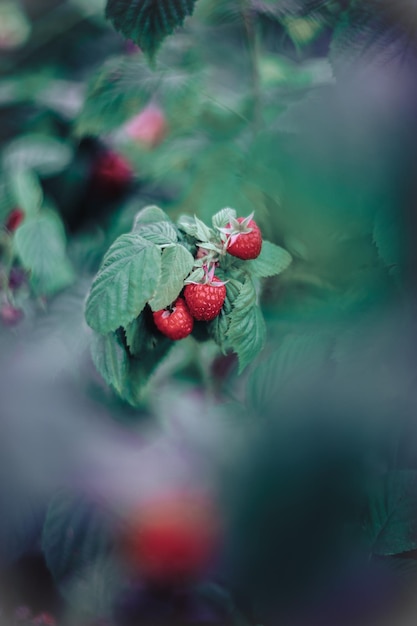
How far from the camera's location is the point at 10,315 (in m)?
0.65

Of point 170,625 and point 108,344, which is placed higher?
point 108,344

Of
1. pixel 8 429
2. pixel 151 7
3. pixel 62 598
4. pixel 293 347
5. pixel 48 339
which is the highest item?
pixel 151 7

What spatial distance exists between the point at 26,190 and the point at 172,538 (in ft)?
1.56

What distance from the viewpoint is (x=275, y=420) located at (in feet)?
1.95

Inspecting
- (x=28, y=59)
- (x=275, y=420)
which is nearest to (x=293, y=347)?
(x=275, y=420)

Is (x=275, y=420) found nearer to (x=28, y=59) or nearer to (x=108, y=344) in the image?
(x=108, y=344)

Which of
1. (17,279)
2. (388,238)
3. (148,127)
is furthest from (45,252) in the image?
(388,238)

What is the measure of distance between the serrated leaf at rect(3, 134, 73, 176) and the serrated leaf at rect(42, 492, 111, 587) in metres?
0.42

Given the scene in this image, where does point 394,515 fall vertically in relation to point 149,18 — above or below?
below

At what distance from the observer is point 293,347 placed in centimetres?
57

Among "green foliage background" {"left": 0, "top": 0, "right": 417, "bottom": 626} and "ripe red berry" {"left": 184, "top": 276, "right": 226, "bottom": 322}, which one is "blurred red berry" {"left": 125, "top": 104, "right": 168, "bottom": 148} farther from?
"ripe red berry" {"left": 184, "top": 276, "right": 226, "bottom": 322}

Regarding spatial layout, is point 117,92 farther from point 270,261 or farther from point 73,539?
point 73,539

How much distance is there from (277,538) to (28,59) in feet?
2.19

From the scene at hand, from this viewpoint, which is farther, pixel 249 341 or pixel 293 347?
pixel 293 347
